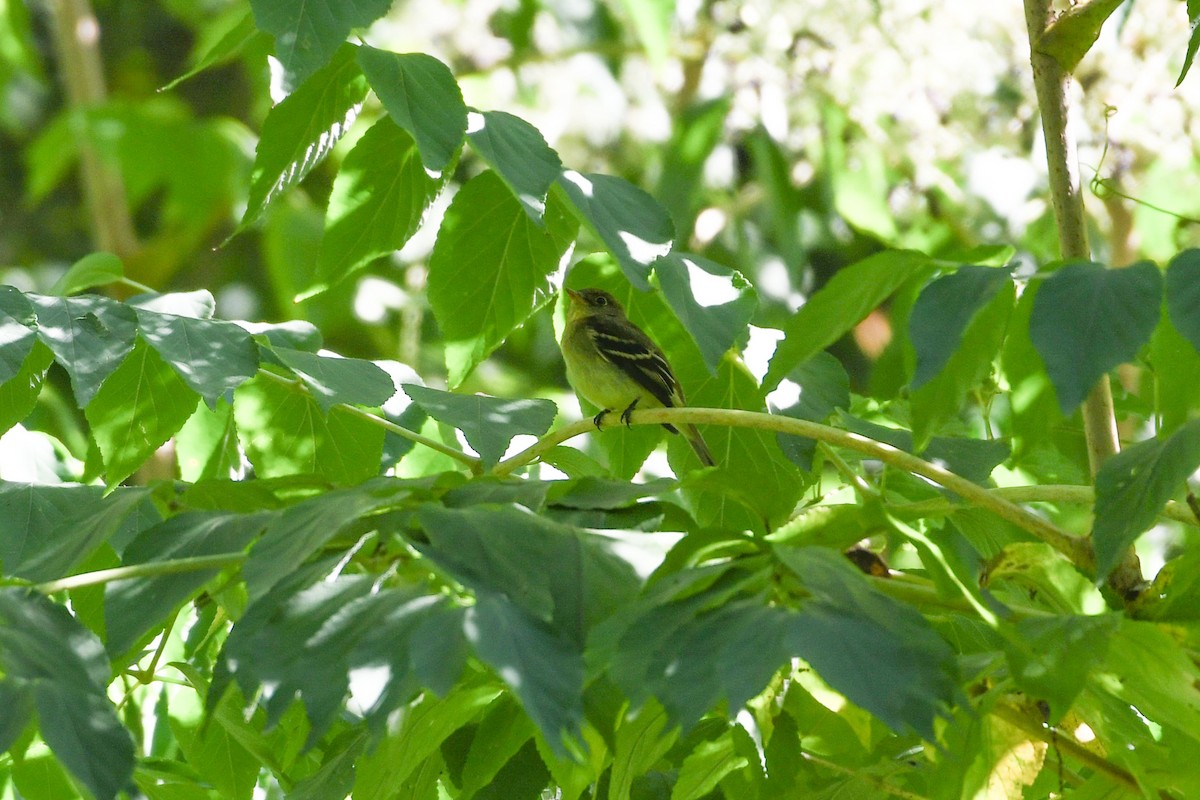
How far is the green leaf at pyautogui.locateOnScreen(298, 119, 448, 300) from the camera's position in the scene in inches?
98.5

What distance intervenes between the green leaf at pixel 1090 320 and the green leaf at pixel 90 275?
6.35 ft

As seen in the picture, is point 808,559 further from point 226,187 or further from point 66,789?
point 226,187

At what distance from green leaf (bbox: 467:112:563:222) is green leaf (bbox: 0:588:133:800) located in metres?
0.86

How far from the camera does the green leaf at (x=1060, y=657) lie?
1576mm

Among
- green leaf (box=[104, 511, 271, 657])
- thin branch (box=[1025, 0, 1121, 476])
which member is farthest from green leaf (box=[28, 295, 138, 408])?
thin branch (box=[1025, 0, 1121, 476])

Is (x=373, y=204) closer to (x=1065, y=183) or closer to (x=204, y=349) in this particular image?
(x=204, y=349)

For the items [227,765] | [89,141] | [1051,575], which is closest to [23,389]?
[227,765]

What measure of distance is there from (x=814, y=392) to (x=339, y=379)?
829mm

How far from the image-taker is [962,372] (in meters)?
1.91

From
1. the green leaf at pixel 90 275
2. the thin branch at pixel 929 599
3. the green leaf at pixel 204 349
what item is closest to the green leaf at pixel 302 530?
the green leaf at pixel 204 349

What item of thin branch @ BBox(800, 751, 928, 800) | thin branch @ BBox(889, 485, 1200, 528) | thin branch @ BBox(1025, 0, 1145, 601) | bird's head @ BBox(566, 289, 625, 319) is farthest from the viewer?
bird's head @ BBox(566, 289, 625, 319)

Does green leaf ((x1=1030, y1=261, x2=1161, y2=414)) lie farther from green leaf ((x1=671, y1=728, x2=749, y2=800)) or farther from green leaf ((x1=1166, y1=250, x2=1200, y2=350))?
green leaf ((x1=671, y1=728, x2=749, y2=800))

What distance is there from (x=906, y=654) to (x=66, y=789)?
169 centimetres

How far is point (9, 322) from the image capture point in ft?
6.58
